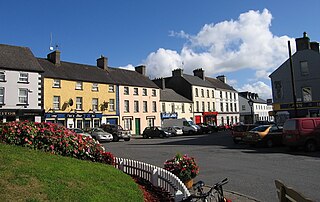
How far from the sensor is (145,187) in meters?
7.90

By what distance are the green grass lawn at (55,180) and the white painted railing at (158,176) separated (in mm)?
757

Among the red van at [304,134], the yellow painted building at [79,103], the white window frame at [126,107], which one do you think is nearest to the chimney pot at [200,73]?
the white window frame at [126,107]

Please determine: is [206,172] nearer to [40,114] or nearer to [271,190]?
[271,190]

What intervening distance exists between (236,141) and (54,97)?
71.0 feet

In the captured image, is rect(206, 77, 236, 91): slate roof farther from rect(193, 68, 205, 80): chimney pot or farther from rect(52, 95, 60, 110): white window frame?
rect(52, 95, 60, 110): white window frame

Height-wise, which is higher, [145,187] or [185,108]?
[185,108]

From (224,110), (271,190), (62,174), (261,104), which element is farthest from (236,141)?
(261,104)

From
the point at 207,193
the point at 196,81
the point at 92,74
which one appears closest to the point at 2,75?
the point at 92,74

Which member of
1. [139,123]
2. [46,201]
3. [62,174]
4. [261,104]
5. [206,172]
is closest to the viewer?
[46,201]

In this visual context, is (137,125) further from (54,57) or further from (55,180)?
(55,180)

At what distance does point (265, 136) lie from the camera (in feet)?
65.5

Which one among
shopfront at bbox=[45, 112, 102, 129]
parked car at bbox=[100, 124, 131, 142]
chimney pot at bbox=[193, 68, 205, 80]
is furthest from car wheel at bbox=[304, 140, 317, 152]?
chimney pot at bbox=[193, 68, 205, 80]

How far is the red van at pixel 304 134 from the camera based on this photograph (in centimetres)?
1689

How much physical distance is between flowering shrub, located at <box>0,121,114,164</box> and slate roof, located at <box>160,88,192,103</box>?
4025 cm
